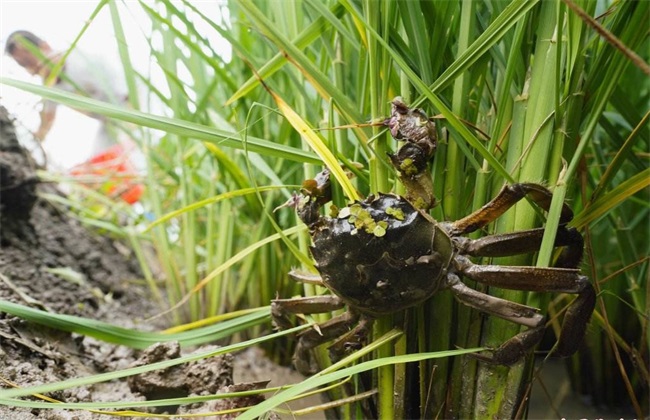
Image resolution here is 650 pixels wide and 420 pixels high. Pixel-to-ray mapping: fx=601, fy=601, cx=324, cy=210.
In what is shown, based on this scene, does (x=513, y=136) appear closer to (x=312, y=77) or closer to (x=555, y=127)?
(x=555, y=127)

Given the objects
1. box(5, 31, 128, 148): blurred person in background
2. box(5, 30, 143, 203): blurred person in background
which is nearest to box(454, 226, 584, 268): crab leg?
box(5, 31, 128, 148): blurred person in background

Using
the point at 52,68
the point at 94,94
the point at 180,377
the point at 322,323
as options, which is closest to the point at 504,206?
the point at 322,323

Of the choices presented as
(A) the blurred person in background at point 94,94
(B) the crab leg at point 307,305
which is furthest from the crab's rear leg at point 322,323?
(A) the blurred person in background at point 94,94

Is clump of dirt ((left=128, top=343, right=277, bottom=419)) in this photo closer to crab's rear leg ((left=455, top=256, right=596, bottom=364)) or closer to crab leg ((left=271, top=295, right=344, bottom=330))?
crab leg ((left=271, top=295, right=344, bottom=330))

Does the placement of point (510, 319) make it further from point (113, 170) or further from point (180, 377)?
point (113, 170)

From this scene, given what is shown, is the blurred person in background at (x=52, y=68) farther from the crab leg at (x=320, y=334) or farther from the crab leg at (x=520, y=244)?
the crab leg at (x=520, y=244)

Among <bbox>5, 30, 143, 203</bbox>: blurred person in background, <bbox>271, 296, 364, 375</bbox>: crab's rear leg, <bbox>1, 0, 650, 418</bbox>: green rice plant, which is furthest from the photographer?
<bbox>5, 30, 143, 203</bbox>: blurred person in background

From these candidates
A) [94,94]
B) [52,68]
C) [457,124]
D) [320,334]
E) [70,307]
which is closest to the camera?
[457,124]
